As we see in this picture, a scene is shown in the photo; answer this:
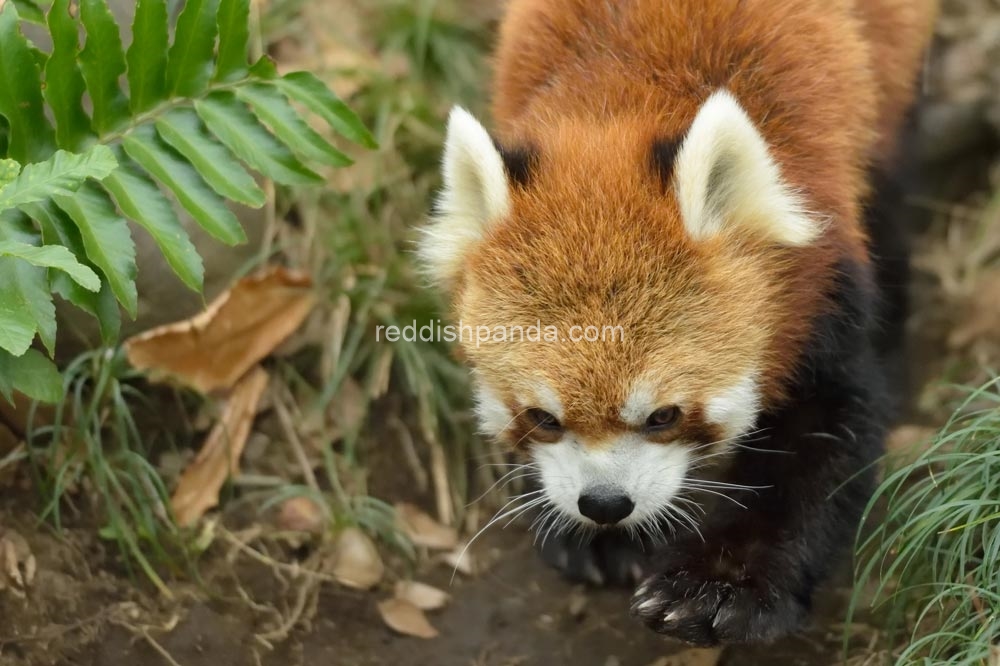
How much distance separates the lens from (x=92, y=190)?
2.68 meters

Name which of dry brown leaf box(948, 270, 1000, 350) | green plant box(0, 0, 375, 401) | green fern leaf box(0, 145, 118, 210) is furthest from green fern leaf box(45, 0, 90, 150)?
dry brown leaf box(948, 270, 1000, 350)

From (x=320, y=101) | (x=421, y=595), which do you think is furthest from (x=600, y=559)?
(x=320, y=101)

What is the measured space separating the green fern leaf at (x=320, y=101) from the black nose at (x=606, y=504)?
1.19m

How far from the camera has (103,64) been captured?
2754mm

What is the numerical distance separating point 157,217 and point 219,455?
46.4 inches

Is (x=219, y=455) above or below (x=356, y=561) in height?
above

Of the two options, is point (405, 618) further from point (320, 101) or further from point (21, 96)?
point (21, 96)

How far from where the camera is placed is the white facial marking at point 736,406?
2658mm

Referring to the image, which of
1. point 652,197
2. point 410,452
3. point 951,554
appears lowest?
point 410,452

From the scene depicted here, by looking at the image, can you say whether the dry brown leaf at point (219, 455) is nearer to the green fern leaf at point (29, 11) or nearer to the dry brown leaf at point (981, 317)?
the green fern leaf at point (29, 11)

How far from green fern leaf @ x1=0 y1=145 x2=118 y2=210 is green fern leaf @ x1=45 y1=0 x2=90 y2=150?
13.6 inches

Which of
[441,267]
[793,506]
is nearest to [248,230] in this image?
[441,267]

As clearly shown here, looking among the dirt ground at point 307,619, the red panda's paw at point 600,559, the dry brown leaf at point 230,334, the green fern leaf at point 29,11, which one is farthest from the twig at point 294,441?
the green fern leaf at point 29,11

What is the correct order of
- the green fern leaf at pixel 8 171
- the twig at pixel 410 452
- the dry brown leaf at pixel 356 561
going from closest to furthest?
the green fern leaf at pixel 8 171
the dry brown leaf at pixel 356 561
the twig at pixel 410 452
